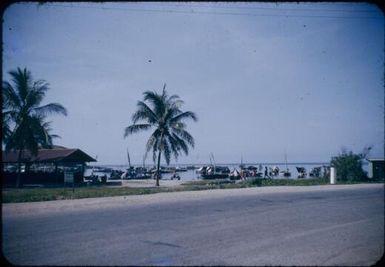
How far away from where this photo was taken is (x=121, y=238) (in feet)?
23.4

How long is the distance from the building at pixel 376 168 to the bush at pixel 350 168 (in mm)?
1428

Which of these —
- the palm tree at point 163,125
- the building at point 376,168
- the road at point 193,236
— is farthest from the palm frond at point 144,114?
the building at point 376,168

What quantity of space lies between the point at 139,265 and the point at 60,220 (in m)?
4.87

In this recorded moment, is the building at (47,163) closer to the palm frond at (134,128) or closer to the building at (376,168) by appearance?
the palm frond at (134,128)

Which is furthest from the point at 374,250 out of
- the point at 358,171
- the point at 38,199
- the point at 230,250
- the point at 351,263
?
the point at 358,171

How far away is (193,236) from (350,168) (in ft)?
80.6

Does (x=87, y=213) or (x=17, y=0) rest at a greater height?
(x=17, y=0)

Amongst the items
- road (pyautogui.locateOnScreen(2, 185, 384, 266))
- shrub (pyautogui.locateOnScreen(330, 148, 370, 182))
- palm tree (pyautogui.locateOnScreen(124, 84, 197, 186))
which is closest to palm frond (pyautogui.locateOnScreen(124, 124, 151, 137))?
A: palm tree (pyautogui.locateOnScreen(124, 84, 197, 186))

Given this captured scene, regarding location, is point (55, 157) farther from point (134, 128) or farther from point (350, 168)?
point (350, 168)

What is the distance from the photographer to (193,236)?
742 cm

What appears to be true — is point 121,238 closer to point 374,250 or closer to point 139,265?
point 139,265

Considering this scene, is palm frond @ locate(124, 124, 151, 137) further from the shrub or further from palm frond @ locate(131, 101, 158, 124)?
the shrub

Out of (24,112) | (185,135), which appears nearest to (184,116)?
(185,135)

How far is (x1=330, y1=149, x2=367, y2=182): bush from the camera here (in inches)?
1086
